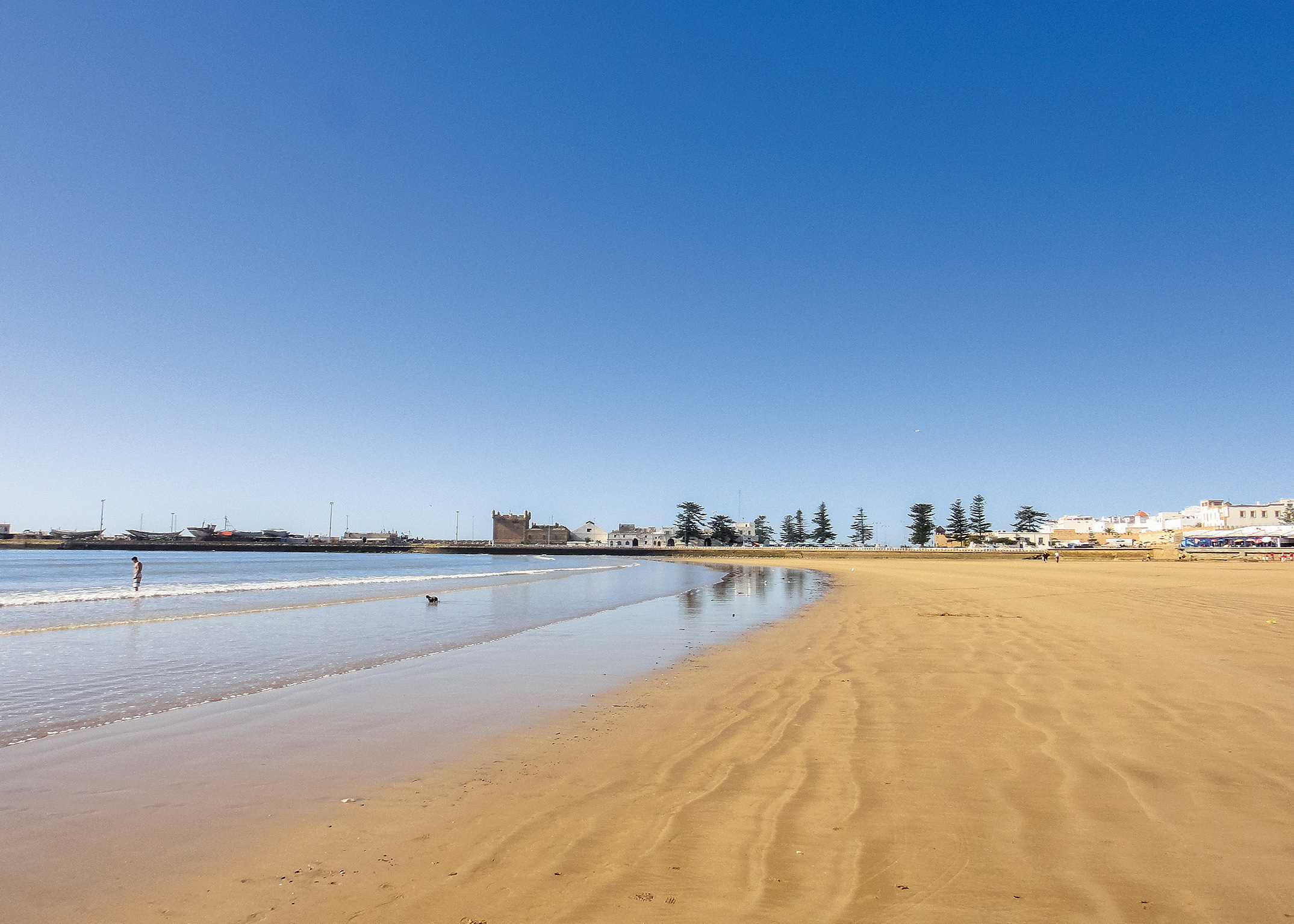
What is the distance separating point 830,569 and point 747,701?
1774 inches

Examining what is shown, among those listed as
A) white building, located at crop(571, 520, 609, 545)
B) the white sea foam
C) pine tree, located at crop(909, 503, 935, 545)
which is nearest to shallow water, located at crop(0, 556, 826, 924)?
the white sea foam

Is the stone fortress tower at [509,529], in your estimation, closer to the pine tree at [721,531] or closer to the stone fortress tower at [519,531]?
the stone fortress tower at [519,531]

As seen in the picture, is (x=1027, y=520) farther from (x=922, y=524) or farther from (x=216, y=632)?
(x=216, y=632)

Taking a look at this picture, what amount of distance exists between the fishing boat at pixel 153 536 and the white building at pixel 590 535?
304ft

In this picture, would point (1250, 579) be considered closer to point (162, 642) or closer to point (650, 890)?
point (650, 890)

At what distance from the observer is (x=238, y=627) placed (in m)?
15.9

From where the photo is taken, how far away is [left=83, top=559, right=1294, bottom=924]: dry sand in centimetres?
312

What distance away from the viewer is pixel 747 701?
7.50 meters

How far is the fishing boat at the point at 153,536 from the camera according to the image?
156 meters

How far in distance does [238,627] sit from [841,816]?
53.2 feet

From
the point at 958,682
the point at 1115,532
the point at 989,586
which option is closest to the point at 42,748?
the point at 958,682

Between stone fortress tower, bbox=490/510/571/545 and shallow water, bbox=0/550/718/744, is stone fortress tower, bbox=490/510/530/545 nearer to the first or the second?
stone fortress tower, bbox=490/510/571/545

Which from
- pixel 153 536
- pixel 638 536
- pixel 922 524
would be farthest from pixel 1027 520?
pixel 153 536

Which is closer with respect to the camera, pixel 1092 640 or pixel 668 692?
pixel 668 692
